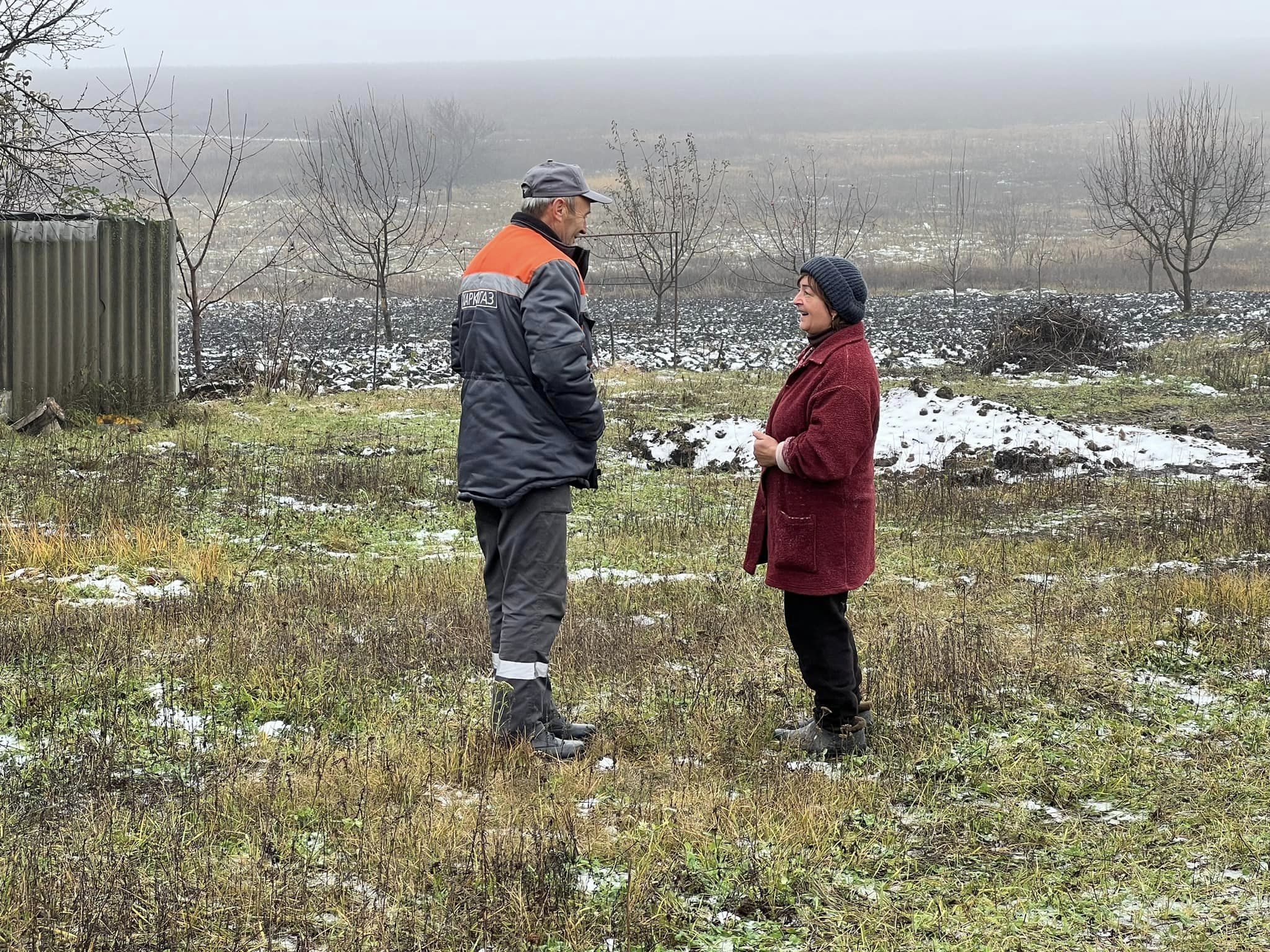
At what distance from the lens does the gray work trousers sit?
4.09m

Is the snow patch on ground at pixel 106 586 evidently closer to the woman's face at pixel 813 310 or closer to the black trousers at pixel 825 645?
the black trousers at pixel 825 645

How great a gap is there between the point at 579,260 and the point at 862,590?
3725mm

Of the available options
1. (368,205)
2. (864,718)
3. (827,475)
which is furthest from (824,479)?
(368,205)

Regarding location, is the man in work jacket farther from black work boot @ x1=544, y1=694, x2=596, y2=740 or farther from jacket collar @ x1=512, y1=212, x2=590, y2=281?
black work boot @ x1=544, y1=694, x2=596, y2=740

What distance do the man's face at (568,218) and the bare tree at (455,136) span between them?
253 ft

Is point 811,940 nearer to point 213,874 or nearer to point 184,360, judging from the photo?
point 213,874

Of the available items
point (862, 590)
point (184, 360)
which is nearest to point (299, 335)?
point (184, 360)

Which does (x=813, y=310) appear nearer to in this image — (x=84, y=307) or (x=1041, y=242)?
(x=84, y=307)

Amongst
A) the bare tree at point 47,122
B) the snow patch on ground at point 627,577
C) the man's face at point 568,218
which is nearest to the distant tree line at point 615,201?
the bare tree at point 47,122

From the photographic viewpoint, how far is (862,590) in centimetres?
719

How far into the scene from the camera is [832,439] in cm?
393

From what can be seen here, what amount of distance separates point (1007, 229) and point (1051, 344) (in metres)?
36.6

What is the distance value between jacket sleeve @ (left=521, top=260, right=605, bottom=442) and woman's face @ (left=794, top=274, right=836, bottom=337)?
788 millimetres

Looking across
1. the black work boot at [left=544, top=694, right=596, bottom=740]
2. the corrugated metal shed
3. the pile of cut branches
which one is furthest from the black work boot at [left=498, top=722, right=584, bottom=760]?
the pile of cut branches
